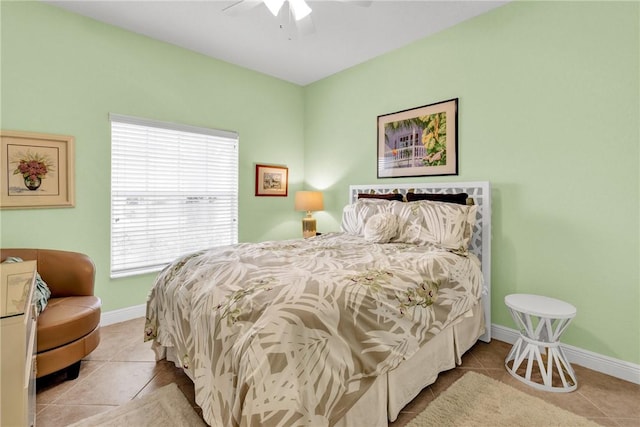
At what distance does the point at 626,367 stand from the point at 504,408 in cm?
108

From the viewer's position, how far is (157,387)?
1923mm

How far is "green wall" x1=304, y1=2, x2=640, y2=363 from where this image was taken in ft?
6.73

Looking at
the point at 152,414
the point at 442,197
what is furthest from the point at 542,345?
the point at 152,414

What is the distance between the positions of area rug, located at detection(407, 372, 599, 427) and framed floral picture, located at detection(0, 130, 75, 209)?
3236 mm

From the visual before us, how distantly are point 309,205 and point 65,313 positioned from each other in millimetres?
2647

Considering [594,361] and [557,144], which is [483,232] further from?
[594,361]

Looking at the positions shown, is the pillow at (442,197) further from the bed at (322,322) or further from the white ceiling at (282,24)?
the white ceiling at (282,24)

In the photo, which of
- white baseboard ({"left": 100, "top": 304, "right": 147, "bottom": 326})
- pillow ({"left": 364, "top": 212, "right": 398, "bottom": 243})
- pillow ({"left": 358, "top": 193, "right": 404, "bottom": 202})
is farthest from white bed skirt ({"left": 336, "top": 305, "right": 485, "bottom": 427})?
white baseboard ({"left": 100, "top": 304, "right": 147, "bottom": 326})

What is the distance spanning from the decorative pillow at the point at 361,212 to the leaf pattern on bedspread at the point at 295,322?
0.83m

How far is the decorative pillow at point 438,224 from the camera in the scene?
2.39 m

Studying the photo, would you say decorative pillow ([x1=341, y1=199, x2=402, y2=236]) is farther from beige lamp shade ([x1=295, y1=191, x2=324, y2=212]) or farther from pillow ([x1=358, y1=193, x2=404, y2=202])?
beige lamp shade ([x1=295, y1=191, x2=324, y2=212])

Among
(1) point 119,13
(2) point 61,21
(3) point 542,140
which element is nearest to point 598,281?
(3) point 542,140

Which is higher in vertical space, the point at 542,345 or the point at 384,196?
the point at 384,196

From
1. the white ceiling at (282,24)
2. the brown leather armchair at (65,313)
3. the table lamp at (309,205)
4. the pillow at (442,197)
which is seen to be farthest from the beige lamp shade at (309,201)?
the brown leather armchair at (65,313)
